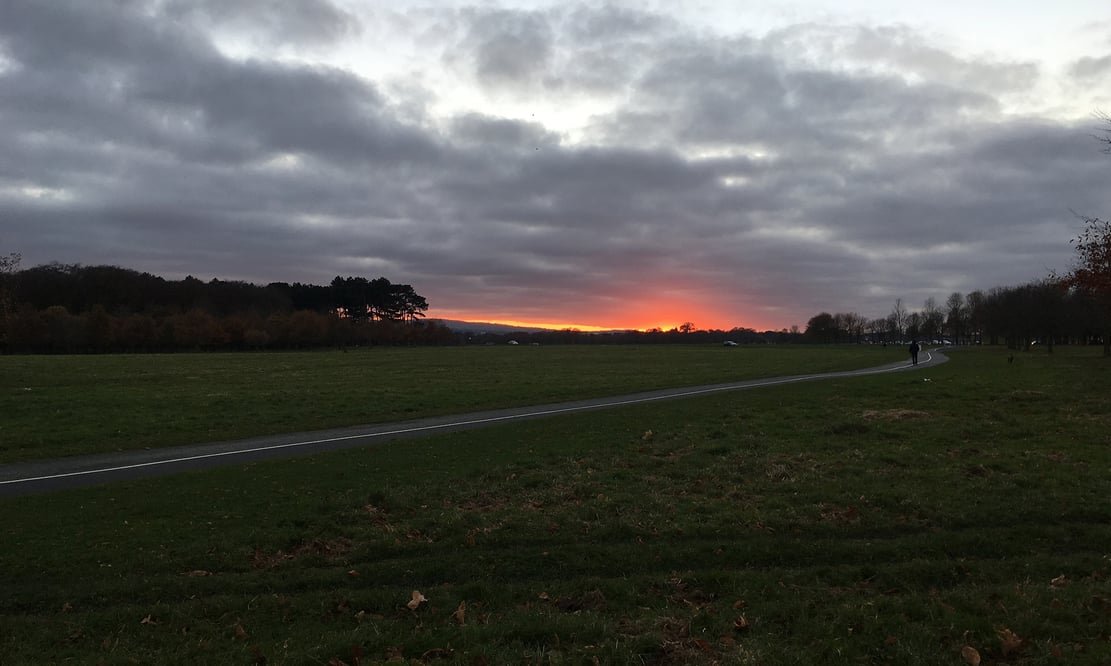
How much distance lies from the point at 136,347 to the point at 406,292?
263 feet

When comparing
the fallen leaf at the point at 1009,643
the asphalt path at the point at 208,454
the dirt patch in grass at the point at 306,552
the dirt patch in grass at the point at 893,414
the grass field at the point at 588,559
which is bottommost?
the asphalt path at the point at 208,454

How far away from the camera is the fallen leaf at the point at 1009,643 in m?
5.49

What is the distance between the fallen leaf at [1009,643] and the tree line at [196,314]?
320ft

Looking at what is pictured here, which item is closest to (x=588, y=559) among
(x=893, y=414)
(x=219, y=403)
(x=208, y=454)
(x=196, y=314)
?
(x=208, y=454)

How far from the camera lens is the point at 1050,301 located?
79750 mm

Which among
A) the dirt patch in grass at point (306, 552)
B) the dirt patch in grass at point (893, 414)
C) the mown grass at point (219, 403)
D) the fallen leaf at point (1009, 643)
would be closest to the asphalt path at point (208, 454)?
the mown grass at point (219, 403)

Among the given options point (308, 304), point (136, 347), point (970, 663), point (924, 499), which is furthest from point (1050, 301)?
point (308, 304)

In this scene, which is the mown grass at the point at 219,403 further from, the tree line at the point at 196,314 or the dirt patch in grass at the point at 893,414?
the tree line at the point at 196,314

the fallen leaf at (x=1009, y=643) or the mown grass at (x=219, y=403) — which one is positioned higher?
the fallen leaf at (x=1009, y=643)

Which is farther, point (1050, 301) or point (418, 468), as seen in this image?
point (1050, 301)

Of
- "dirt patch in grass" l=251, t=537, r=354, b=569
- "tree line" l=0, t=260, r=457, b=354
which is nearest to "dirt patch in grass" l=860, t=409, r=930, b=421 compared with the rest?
"dirt patch in grass" l=251, t=537, r=354, b=569

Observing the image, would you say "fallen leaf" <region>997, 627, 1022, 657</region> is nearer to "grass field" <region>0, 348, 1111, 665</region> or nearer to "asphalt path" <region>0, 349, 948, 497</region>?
"grass field" <region>0, 348, 1111, 665</region>

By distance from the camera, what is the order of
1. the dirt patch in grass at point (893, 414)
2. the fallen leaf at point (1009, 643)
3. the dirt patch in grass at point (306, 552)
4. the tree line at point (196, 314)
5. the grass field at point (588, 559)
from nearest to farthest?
1. the fallen leaf at point (1009, 643)
2. the grass field at point (588, 559)
3. the dirt patch in grass at point (306, 552)
4. the dirt patch in grass at point (893, 414)
5. the tree line at point (196, 314)

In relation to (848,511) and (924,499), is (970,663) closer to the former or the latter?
(848,511)
